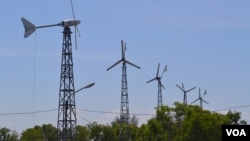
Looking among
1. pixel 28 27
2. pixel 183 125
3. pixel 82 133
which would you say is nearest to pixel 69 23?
pixel 28 27

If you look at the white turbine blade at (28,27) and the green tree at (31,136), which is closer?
the white turbine blade at (28,27)

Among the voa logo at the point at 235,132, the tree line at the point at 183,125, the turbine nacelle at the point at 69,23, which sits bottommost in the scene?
the voa logo at the point at 235,132

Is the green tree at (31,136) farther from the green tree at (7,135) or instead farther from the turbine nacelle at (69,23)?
the turbine nacelle at (69,23)

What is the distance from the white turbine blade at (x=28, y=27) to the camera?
6431 cm

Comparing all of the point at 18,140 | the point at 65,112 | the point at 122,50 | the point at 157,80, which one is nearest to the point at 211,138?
the point at 122,50

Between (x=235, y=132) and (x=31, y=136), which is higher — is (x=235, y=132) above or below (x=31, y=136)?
below

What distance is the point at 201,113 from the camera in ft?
292

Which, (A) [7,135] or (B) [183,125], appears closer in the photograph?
(B) [183,125]

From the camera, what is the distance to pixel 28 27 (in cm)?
6444

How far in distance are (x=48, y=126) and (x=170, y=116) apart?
10688cm

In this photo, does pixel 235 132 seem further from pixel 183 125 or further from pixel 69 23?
pixel 183 125

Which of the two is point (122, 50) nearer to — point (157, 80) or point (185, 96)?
point (157, 80)

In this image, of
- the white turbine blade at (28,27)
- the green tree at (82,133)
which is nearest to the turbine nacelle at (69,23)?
the white turbine blade at (28,27)

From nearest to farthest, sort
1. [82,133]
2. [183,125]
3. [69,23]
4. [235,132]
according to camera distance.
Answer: [235,132]
[69,23]
[183,125]
[82,133]
